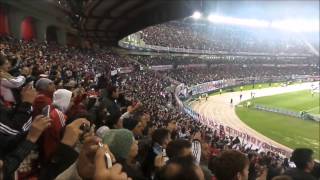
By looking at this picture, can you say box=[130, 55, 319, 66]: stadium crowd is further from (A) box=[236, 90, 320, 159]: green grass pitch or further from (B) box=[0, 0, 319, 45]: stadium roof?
(A) box=[236, 90, 320, 159]: green grass pitch

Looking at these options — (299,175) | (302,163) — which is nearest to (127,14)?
(302,163)

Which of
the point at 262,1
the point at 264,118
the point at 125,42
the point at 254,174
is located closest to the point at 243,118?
the point at 264,118

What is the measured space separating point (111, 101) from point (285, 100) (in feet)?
168

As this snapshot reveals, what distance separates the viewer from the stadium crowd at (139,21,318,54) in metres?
80.6

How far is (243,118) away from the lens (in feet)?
144

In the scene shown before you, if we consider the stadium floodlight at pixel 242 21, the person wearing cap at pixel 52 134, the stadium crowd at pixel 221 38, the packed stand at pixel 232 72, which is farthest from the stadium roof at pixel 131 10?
the stadium floodlight at pixel 242 21

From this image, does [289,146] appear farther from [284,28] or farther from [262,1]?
[284,28]

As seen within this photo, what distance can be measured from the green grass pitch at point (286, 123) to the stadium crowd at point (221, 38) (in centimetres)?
2650

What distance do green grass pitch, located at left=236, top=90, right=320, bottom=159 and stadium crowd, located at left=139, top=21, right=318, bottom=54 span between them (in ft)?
87.0

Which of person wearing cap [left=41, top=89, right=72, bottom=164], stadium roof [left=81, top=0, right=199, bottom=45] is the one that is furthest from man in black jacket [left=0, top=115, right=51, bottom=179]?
stadium roof [left=81, top=0, right=199, bottom=45]

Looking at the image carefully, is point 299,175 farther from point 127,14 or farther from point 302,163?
point 127,14

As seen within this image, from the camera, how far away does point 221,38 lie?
97.8m

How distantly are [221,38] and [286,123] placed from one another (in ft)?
Result: 189

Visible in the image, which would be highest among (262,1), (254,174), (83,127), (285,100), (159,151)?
(262,1)
